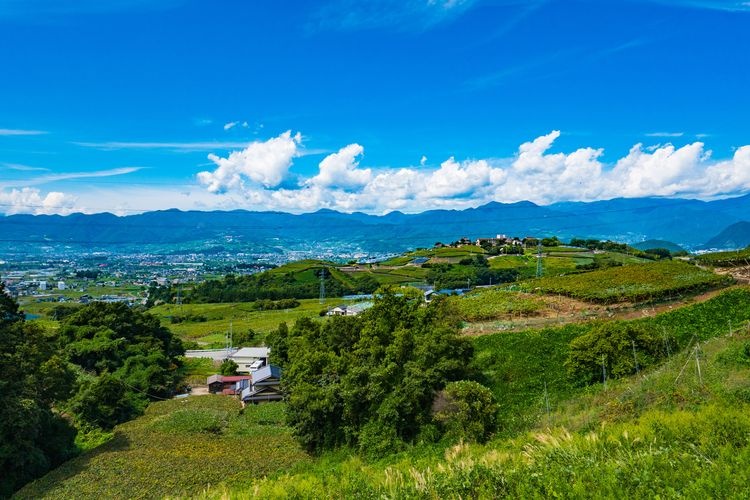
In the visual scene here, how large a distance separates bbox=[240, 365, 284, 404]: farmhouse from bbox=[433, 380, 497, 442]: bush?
60.1ft

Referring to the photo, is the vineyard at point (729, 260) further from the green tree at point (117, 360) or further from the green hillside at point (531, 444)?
the green tree at point (117, 360)

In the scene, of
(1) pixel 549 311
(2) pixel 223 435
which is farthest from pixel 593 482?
(1) pixel 549 311

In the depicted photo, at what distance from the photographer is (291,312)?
72438 millimetres

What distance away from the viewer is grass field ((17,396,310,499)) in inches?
645

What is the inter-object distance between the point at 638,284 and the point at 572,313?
538cm

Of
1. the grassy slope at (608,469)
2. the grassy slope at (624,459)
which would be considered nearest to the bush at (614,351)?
the grassy slope at (624,459)

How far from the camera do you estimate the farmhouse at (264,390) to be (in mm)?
31875

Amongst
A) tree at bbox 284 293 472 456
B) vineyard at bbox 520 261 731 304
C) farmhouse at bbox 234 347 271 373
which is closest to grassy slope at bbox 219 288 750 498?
tree at bbox 284 293 472 456

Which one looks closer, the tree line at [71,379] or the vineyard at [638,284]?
the tree line at [71,379]

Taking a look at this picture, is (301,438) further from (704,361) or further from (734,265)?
(734,265)

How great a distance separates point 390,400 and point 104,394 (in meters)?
19.8

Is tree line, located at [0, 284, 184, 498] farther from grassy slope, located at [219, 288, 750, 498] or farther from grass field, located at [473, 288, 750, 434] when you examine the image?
grass field, located at [473, 288, 750, 434]

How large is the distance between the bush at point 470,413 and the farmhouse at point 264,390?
18.3 m

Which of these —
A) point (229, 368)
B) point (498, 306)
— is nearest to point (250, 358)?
point (229, 368)
